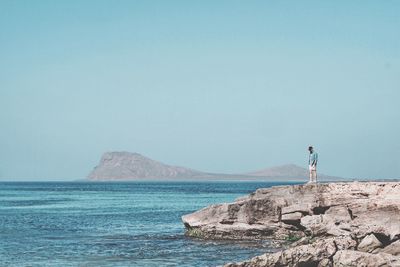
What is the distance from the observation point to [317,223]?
31.5 meters

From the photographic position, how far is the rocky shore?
2161 cm

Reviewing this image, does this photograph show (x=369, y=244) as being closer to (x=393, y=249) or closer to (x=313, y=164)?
(x=393, y=249)

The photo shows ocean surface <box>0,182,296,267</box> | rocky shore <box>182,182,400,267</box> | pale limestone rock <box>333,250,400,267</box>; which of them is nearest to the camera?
pale limestone rock <box>333,250,400,267</box>

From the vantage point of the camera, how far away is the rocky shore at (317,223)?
70.9 feet

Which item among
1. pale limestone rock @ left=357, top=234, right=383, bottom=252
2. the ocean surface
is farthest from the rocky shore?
the ocean surface

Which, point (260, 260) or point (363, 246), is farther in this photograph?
point (363, 246)

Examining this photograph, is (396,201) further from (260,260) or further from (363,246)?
(260,260)

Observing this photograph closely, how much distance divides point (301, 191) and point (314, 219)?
4714 mm

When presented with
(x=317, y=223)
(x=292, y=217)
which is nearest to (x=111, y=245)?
(x=292, y=217)

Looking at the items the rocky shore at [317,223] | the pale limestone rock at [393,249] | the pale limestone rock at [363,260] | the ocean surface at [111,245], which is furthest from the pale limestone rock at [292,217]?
the pale limestone rock at [363,260]

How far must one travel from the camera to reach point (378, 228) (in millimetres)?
26234

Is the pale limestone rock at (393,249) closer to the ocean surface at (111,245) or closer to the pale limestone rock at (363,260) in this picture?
the pale limestone rock at (363,260)

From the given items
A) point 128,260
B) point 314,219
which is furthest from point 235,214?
point 128,260

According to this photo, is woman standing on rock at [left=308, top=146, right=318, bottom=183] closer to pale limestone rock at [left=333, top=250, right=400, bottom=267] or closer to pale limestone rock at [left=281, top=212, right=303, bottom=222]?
pale limestone rock at [left=281, top=212, right=303, bottom=222]
